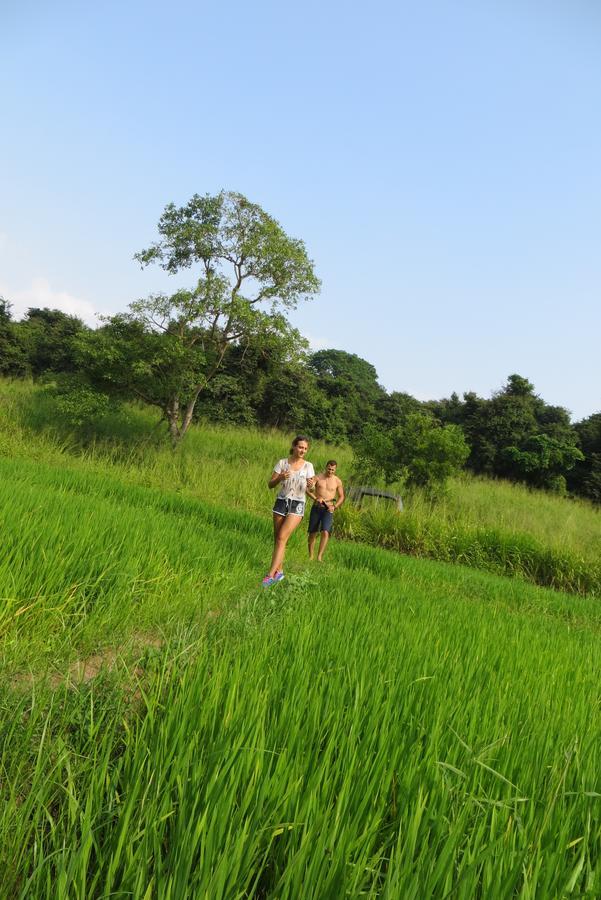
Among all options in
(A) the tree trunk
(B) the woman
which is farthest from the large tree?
(B) the woman

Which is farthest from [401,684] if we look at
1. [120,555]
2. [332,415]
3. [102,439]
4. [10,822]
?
[332,415]

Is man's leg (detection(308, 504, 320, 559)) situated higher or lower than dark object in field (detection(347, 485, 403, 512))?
lower

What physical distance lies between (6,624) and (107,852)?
187 cm

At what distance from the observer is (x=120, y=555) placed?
3.85m

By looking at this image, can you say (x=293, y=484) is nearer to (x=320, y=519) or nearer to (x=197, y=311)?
(x=320, y=519)

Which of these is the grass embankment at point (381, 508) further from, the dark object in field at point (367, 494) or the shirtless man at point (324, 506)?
the shirtless man at point (324, 506)

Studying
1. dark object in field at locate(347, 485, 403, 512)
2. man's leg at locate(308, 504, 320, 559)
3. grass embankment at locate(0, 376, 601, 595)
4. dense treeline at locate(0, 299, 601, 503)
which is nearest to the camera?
man's leg at locate(308, 504, 320, 559)

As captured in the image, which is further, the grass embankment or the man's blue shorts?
the grass embankment

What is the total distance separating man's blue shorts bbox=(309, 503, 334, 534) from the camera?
293 inches

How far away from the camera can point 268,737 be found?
143cm

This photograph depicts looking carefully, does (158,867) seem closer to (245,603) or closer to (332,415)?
(245,603)

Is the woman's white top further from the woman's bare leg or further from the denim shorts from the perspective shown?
the woman's bare leg

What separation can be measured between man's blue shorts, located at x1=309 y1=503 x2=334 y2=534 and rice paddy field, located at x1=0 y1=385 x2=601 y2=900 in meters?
3.09

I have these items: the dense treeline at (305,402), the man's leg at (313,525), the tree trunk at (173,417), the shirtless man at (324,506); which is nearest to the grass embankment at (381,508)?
the tree trunk at (173,417)
